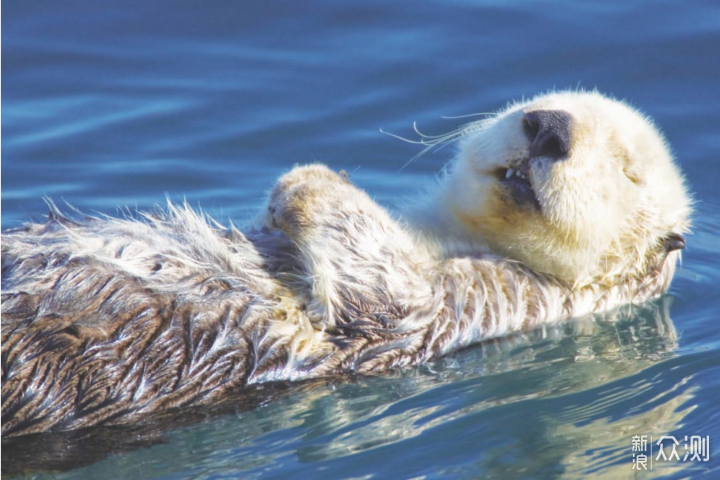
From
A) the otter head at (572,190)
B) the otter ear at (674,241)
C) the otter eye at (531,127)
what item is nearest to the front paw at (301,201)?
the otter head at (572,190)

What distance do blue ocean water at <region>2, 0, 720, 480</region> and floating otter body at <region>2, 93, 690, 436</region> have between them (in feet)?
0.49

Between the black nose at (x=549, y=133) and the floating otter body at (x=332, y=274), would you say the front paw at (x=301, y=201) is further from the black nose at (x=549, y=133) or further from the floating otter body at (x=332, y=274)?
the black nose at (x=549, y=133)

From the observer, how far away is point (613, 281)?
484 cm

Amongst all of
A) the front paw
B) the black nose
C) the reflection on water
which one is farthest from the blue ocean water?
the black nose

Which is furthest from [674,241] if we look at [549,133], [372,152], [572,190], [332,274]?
[372,152]

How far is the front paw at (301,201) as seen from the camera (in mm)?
4406

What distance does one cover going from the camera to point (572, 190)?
4.26 meters

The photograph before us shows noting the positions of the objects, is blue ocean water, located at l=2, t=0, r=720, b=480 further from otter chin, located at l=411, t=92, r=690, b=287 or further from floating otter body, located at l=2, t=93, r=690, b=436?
otter chin, located at l=411, t=92, r=690, b=287

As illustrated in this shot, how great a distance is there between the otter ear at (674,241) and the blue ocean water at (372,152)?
0.48m

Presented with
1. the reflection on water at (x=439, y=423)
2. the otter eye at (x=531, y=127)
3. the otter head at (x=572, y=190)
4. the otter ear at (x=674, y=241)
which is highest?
the otter eye at (x=531, y=127)

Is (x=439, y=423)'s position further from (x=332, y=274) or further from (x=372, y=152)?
(x=372, y=152)

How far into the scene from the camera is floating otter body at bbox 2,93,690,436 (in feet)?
12.7

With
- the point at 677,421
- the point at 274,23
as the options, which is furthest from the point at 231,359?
the point at 274,23

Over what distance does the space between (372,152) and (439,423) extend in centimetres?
363
